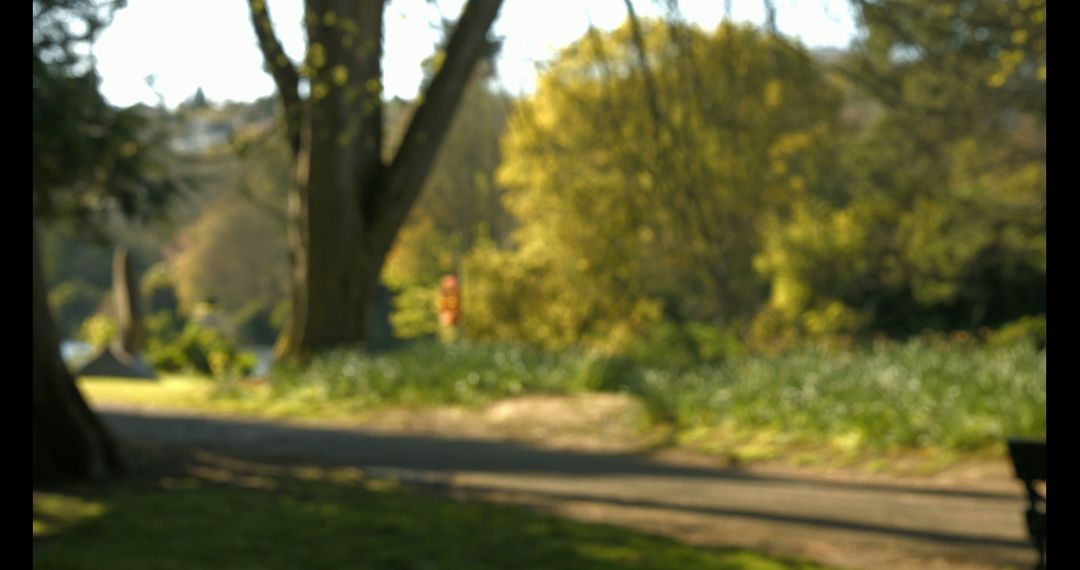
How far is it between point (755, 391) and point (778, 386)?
0.26m

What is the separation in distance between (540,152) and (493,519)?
2638 millimetres

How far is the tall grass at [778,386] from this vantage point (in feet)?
40.3

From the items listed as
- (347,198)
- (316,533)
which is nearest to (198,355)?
(347,198)

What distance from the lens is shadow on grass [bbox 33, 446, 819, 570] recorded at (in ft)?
24.5

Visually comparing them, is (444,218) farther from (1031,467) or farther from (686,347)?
(1031,467)

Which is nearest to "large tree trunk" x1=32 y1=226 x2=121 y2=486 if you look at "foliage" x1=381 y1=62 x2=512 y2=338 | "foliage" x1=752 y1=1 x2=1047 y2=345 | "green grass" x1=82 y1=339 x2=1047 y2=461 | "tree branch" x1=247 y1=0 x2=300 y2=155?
"tree branch" x1=247 y1=0 x2=300 y2=155

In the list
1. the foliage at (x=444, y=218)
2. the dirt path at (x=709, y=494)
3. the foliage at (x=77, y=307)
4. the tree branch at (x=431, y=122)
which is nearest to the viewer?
the dirt path at (x=709, y=494)

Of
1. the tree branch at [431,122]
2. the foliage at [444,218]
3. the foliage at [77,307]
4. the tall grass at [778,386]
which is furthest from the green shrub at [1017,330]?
the foliage at [77,307]

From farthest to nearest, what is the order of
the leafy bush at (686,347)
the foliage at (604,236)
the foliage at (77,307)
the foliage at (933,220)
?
1. the foliage at (77,307)
2. the foliage at (604,236)
3. the foliage at (933,220)
4. the leafy bush at (686,347)

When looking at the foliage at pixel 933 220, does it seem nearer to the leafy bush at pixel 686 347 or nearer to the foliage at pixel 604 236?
the foliage at pixel 604 236

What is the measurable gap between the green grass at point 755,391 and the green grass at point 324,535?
4027 mm

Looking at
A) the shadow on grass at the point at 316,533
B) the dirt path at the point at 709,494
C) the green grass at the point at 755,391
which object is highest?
the green grass at the point at 755,391

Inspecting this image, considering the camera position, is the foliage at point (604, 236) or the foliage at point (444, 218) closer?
the foliage at point (604, 236)
